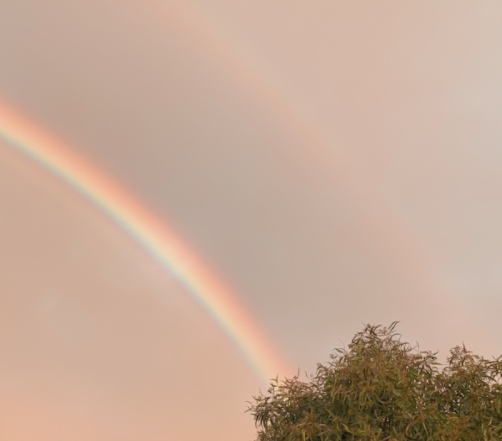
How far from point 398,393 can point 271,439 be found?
3.19 meters

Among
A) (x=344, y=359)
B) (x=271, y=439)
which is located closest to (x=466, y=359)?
(x=344, y=359)

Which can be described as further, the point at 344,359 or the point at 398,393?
the point at 344,359

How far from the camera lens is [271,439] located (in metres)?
11.9

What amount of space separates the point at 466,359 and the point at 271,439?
16.7 ft

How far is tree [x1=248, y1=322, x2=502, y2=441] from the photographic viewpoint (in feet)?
34.8

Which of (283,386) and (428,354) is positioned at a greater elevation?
(428,354)

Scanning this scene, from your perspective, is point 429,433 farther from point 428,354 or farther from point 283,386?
point 283,386

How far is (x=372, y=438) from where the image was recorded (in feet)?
33.2

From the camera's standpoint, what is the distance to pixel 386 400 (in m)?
11.1

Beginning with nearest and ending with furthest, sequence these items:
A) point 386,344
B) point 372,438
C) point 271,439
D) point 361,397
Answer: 1. point 372,438
2. point 361,397
3. point 271,439
4. point 386,344

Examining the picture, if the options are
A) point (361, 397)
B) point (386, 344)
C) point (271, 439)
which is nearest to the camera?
point (361, 397)

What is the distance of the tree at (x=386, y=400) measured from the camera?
1062 centimetres

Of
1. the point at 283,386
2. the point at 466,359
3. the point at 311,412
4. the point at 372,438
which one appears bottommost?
the point at 372,438

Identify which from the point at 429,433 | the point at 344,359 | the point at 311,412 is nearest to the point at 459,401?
the point at 429,433
